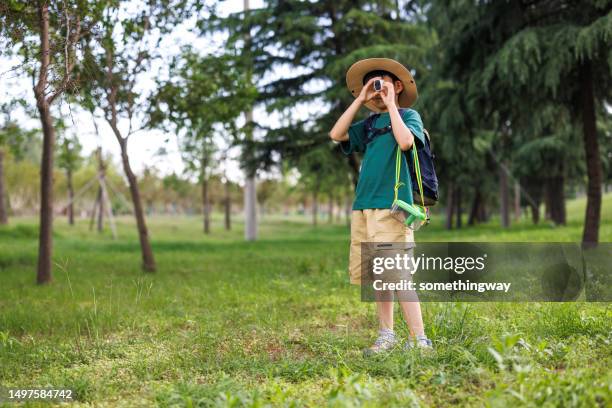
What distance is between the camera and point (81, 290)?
7289 mm

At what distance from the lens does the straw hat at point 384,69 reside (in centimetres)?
385

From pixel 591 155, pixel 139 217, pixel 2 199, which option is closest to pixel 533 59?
pixel 591 155

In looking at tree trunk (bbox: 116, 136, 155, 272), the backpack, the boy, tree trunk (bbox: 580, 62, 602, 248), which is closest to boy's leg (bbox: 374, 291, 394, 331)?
the boy

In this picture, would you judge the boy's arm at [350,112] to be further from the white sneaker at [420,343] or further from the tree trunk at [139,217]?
the tree trunk at [139,217]

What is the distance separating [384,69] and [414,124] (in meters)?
0.49

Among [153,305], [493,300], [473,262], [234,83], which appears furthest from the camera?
[234,83]

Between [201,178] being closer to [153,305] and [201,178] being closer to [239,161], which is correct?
[239,161]

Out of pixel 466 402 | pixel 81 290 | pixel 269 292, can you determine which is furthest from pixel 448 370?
pixel 81 290

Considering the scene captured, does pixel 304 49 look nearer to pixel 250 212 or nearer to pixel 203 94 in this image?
pixel 203 94

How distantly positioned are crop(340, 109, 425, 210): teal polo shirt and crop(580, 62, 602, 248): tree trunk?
283 inches

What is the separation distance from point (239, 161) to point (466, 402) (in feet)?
40.3

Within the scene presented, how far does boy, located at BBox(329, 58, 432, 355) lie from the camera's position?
366 cm

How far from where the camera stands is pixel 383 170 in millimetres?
3773

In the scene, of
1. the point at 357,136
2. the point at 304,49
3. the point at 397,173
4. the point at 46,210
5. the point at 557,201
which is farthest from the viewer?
the point at 557,201
